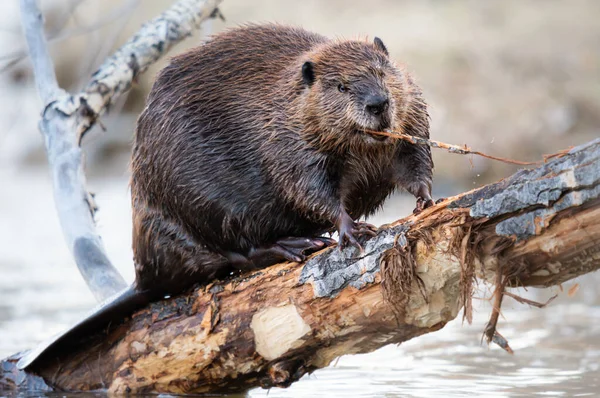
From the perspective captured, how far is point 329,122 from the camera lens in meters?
3.14

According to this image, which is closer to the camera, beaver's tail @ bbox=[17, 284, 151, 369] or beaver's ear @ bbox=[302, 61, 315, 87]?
beaver's ear @ bbox=[302, 61, 315, 87]

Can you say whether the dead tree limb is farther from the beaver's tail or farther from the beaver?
the beaver

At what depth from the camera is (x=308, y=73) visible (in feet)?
10.6

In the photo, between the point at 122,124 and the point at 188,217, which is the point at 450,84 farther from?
the point at 188,217

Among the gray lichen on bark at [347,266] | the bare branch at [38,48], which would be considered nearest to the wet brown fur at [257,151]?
the gray lichen on bark at [347,266]

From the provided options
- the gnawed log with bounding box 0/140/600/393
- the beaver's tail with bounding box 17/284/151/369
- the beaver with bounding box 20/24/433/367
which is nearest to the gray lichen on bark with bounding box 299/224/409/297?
the gnawed log with bounding box 0/140/600/393

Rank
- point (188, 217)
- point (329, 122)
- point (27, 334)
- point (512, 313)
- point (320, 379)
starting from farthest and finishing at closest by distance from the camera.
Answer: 1. point (512, 313)
2. point (27, 334)
3. point (320, 379)
4. point (188, 217)
5. point (329, 122)

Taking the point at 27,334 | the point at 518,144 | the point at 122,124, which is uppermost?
the point at 122,124

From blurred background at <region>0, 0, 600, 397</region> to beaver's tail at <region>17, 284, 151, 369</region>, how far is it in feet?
1.97

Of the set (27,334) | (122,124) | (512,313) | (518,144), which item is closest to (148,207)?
(27,334)

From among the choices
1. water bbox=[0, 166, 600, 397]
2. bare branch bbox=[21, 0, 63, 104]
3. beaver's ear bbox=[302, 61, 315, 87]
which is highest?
bare branch bbox=[21, 0, 63, 104]

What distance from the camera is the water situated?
3.63 meters

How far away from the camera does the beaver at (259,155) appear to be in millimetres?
3146

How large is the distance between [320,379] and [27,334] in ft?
5.80
